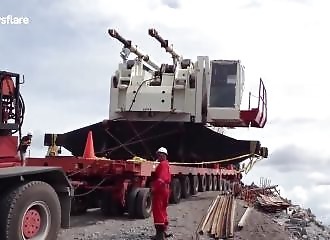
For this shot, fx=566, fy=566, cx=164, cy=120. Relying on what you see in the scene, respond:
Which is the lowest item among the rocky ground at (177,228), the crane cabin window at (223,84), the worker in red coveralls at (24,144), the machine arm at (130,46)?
the rocky ground at (177,228)

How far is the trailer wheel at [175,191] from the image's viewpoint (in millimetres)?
12034

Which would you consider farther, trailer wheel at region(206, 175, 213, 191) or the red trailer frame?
trailer wheel at region(206, 175, 213, 191)

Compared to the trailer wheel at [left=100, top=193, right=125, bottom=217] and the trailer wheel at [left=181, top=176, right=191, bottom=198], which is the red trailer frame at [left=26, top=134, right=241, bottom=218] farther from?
the trailer wheel at [left=181, top=176, right=191, bottom=198]

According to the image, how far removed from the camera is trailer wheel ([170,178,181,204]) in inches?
474

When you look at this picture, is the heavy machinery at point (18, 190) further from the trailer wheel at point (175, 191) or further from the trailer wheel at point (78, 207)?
the trailer wheel at point (175, 191)

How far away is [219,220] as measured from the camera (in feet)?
33.3

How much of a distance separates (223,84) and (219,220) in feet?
16.9

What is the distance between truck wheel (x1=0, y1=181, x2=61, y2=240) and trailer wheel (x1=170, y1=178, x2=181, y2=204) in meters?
4.90

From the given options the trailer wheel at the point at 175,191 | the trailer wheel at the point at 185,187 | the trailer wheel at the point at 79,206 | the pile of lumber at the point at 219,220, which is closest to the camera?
the pile of lumber at the point at 219,220

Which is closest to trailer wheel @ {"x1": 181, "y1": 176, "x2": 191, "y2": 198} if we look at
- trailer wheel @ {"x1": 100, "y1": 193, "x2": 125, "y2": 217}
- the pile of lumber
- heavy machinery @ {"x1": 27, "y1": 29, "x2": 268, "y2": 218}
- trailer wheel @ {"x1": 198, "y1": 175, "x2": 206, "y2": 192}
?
heavy machinery @ {"x1": 27, "y1": 29, "x2": 268, "y2": 218}

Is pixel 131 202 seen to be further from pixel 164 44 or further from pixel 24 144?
pixel 164 44

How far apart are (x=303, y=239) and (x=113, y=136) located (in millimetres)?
6057

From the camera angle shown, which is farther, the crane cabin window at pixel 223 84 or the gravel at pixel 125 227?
the crane cabin window at pixel 223 84

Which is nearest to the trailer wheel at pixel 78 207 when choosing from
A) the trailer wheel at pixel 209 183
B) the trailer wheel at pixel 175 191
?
the trailer wheel at pixel 175 191
